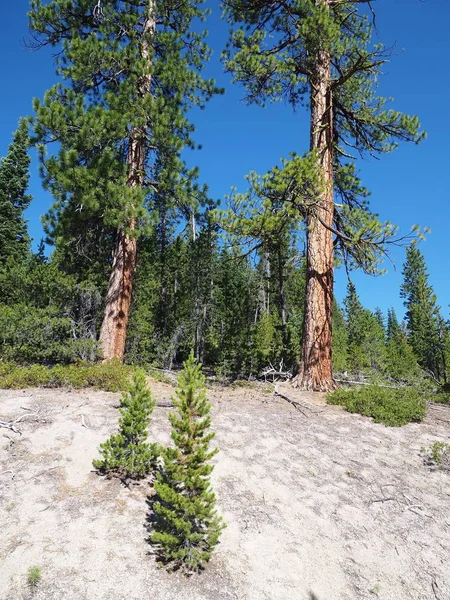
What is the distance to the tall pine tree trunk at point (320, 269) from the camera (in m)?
8.55

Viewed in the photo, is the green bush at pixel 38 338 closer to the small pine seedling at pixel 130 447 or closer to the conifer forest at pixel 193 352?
the conifer forest at pixel 193 352

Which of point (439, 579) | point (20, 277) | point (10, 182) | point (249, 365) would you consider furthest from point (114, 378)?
point (10, 182)

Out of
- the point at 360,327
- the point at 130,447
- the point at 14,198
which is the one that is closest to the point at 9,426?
the point at 130,447

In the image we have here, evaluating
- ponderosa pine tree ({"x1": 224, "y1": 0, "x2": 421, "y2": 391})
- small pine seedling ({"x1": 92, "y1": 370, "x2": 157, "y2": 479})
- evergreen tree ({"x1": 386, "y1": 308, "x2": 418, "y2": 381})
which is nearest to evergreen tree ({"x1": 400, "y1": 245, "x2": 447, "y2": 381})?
evergreen tree ({"x1": 386, "y1": 308, "x2": 418, "y2": 381})

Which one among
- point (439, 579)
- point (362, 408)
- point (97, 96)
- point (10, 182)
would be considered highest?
point (10, 182)

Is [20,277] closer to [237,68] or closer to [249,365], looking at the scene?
[237,68]

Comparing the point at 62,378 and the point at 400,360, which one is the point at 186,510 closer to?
the point at 62,378

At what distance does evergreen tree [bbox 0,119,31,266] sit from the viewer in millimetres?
23989

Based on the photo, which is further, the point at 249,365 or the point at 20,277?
the point at 249,365

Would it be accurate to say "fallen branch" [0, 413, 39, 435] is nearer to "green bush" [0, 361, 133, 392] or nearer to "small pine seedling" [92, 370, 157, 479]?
"small pine seedling" [92, 370, 157, 479]

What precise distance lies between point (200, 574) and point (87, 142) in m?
8.25

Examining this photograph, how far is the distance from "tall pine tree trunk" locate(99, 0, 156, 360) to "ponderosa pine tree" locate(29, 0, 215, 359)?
0.08 feet

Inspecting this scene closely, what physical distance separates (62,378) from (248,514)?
4.54 metres

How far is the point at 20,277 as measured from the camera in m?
8.71
